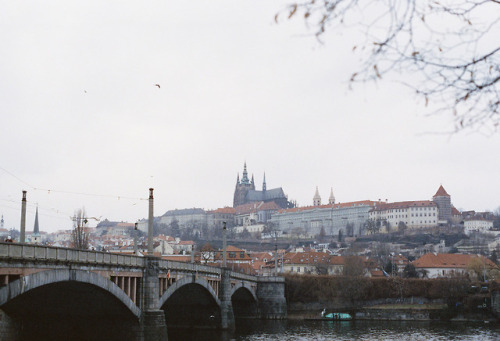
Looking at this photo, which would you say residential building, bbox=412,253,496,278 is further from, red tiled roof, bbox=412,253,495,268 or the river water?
the river water

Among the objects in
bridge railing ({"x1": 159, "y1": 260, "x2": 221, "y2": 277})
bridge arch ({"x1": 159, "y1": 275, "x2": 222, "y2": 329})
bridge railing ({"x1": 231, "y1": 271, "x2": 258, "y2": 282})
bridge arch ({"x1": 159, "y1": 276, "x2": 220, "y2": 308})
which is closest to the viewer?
bridge arch ({"x1": 159, "y1": 276, "x2": 220, "y2": 308})

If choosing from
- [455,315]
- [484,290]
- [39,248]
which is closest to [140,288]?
[39,248]

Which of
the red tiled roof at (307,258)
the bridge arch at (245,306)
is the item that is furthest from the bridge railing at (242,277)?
the red tiled roof at (307,258)

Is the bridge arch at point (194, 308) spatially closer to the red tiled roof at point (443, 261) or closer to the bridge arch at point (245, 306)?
the bridge arch at point (245, 306)

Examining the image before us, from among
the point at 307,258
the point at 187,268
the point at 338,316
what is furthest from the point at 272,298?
the point at 307,258

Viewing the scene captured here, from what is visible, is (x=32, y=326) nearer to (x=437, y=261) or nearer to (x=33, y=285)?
(x=33, y=285)

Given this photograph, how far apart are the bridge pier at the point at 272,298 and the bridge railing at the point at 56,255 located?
130ft

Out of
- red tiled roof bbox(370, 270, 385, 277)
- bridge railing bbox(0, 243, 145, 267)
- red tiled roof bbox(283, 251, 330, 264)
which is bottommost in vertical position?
red tiled roof bbox(370, 270, 385, 277)

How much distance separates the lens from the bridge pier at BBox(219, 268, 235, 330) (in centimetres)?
5500

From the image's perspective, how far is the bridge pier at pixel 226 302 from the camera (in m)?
55.0

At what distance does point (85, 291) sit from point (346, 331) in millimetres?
31166

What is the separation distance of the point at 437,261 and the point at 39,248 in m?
96.5

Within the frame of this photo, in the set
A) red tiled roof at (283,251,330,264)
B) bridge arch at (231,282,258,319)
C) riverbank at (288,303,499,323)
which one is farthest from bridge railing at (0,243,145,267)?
red tiled roof at (283,251,330,264)

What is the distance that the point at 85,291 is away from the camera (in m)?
32.9
